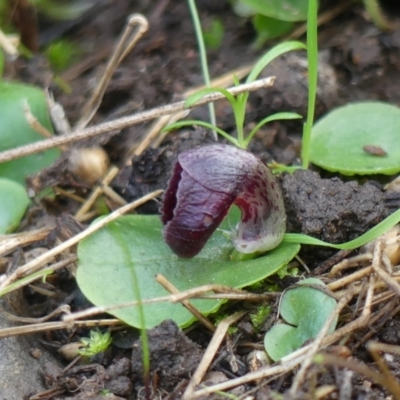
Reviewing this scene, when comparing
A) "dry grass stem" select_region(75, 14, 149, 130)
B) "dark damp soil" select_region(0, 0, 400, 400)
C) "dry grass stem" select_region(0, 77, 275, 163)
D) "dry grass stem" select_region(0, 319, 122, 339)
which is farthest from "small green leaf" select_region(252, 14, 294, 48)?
"dry grass stem" select_region(0, 319, 122, 339)

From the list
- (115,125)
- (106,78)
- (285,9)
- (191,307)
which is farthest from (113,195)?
(285,9)

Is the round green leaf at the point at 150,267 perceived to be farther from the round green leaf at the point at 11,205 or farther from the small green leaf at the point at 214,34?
the small green leaf at the point at 214,34

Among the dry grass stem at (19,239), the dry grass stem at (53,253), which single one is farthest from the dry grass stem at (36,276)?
the dry grass stem at (19,239)

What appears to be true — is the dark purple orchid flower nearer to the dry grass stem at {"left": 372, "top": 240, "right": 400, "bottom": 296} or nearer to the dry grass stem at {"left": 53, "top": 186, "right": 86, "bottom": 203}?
the dry grass stem at {"left": 372, "top": 240, "right": 400, "bottom": 296}

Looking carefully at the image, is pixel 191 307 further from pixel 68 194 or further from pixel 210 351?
pixel 68 194

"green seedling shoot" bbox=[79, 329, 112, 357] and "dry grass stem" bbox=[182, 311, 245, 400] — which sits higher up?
"dry grass stem" bbox=[182, 311, 245, 400]
